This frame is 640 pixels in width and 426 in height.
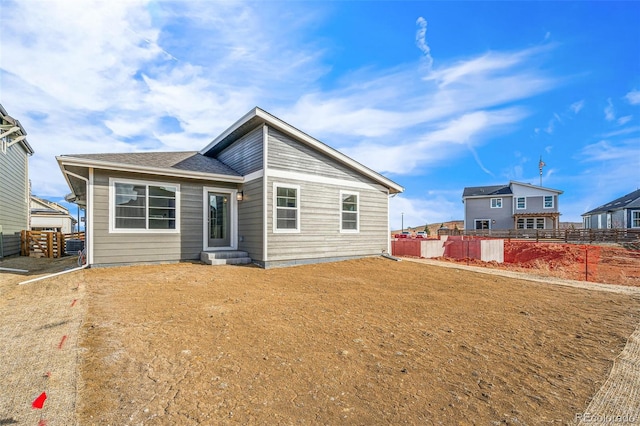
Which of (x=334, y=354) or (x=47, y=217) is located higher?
(x=47, y=217)

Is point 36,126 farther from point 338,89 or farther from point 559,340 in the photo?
point 559,340

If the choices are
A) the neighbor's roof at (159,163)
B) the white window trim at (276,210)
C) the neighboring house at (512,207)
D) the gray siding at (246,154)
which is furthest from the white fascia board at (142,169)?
the neighboring house at (512,207)

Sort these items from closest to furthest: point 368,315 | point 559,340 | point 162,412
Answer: point 162,412 < point 559,340 < point 368,315

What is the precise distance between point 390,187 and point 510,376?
32.7ft

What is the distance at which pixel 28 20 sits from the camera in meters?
7.95

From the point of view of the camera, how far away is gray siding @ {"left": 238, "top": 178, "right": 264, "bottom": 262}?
8.99 metres

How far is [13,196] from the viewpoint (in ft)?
Result: 43.8

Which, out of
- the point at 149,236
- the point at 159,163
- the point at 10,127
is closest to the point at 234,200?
the point at 159,163

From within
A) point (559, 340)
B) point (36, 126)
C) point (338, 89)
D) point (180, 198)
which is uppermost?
point (338, 89)

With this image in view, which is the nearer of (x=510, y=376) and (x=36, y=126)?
(x=510, y=376)

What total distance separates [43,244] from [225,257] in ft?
30.9

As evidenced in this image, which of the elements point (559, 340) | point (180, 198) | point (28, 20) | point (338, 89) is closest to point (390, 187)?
point (338, 89)

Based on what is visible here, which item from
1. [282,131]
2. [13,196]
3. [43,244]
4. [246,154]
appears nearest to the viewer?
[282,131]

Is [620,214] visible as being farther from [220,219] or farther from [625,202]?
[220,219]
